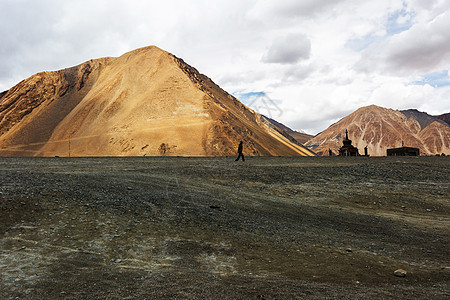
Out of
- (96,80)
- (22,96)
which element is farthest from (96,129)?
(22,96)

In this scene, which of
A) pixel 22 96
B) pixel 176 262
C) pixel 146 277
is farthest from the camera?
pixel 22 96

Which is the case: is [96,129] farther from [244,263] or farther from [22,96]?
[244,263]

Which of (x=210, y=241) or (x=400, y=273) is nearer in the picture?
(x=400, y=273)

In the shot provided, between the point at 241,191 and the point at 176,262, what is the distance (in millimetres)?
7652

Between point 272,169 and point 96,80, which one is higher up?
point 96,80

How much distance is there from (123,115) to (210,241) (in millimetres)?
59929

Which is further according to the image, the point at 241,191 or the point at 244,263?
the point at 241,191

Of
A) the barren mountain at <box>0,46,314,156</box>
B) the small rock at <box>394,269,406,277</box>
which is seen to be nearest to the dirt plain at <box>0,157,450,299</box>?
the small rock at <box>394,269,406,277</box>

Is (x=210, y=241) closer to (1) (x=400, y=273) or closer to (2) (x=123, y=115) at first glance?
(1) (x=400, y=273)

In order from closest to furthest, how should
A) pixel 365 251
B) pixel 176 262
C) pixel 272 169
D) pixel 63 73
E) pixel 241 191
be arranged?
pixel 176 262 < pixel 365 251 < pixel 241 191 < pixel 272 169 < pixel 63 73

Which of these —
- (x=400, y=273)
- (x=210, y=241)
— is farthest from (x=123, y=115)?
(x=400, y=273)

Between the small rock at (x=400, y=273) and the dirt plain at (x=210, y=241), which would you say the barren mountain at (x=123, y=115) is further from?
the small rock at (x=400, y=273)

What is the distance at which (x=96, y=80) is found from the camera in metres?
83.2

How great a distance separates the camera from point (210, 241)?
24.7 ft
